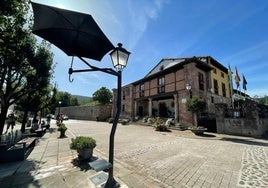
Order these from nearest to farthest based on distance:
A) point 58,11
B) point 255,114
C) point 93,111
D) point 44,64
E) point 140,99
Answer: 1. point 58,11
2. point 44,64
3. point 255,114
4. point 140,99
5. point 93,111

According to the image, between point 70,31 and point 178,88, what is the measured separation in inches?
604

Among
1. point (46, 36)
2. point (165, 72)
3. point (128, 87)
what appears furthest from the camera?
point (128, 87)

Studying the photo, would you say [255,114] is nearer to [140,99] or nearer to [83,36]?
[83,36]

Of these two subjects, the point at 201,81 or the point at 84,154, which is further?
the point at 201,81

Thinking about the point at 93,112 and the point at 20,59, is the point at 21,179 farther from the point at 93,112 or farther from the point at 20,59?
the point at 93,112

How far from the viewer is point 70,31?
8.73ft

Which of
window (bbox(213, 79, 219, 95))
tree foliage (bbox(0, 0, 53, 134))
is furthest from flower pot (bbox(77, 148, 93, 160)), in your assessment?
window (bbox(213, 79, 219, 95))

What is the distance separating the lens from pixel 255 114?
32.6 feet

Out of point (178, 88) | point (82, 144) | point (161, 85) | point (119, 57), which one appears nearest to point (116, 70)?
point (119, 57)

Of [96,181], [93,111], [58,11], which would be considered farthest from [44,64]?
[93,111]

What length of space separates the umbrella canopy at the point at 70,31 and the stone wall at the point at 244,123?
1194 centimetres

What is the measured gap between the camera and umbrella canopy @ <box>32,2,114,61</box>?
2.37 meters

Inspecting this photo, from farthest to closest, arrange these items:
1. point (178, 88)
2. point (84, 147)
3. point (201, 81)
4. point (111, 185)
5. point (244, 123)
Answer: point (178, 88) < point (201, 81) < point (244, 123) < point (84, 147) < point (111, 185)

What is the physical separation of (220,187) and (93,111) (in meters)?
30.9
